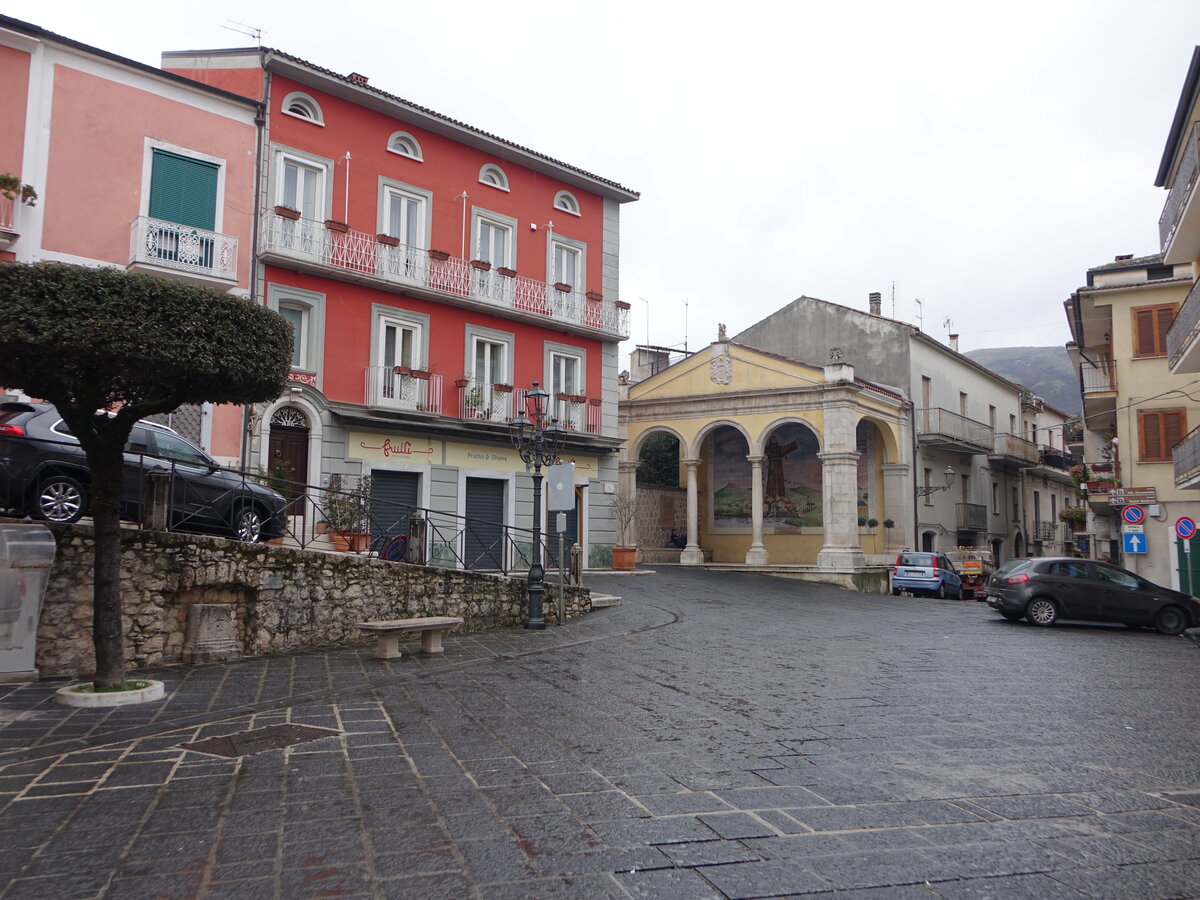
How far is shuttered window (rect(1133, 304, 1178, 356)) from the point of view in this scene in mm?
25359

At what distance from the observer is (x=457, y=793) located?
16.7ft

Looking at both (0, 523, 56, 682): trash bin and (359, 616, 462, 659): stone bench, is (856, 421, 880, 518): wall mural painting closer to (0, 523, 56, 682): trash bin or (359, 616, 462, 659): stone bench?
(359, 616, 462, 659): stone bench

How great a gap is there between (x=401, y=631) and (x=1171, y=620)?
14.1 metres

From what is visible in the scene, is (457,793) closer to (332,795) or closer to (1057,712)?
(332,795)

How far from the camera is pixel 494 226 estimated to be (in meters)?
22.1

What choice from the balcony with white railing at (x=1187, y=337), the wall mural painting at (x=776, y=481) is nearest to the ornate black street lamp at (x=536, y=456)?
the balcony with white railing at (x=1187, y=337)

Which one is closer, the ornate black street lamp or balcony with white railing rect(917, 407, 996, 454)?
the ornate black street lamp

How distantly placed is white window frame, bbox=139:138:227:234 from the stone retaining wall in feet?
27.4

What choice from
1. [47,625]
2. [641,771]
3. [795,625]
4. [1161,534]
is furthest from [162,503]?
[1161,534]

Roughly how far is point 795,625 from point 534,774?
10.9 metres

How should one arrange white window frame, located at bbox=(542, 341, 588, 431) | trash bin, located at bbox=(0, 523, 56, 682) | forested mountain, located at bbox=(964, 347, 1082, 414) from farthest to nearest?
forested mountain, located at bbox=(964, 347, 1082, 414)
white window frame, located at bbox=(542, 341, 588, 431)
trash bin, located at bbox=(0, 523, 56, 682)

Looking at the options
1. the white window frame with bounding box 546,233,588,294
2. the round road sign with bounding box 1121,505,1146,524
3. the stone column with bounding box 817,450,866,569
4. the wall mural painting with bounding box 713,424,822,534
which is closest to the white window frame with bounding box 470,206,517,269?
the white window frame with bounding box 546,233,588,294

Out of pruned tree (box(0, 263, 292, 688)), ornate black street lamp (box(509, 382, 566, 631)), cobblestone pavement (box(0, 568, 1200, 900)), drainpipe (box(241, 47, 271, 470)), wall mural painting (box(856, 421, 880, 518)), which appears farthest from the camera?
wall mural painting (box(856, 421, 880, 518))

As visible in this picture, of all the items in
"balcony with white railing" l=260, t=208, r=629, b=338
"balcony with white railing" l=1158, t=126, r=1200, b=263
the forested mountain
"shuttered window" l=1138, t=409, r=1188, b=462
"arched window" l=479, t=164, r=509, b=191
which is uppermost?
the forested mountain
